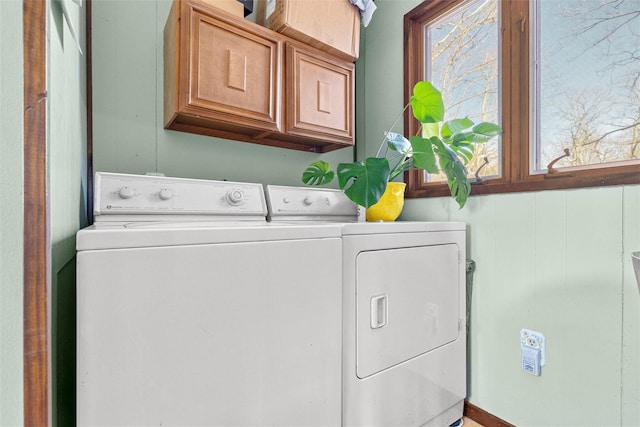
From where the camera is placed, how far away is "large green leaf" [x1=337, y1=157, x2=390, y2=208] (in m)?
1.27

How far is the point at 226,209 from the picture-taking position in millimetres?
1447

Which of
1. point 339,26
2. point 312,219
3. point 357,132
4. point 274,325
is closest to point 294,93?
point 339,26

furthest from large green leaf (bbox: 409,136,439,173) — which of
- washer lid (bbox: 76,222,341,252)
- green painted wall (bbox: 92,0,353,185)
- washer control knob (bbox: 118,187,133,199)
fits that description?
washer control knob (bbox: 118,187,133,199)

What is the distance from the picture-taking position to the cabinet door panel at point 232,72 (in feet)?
4.50

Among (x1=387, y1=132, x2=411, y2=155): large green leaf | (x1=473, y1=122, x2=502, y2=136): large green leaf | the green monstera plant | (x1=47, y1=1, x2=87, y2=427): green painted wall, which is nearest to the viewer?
(x1=47, y1=1, x2=87, y2=427): green painted wall

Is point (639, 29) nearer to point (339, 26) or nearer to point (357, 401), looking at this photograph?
point (339, 26)

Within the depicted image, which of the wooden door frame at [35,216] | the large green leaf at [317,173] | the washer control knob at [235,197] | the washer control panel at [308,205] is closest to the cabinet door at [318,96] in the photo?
the large green leaf at [317,173]

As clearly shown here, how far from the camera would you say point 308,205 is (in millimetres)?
1721

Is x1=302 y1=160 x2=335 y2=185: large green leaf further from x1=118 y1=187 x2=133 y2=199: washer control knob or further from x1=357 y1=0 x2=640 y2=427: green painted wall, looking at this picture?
x1=118 y1=187 x2=133 y2=199: washer control knob

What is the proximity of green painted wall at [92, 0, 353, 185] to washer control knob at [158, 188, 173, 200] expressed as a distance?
431 mm

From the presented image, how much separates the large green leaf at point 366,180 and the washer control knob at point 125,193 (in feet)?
2.75

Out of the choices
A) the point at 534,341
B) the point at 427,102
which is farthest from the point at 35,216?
the point at 534,341

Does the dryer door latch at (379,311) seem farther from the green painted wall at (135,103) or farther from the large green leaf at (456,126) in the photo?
the green painted wall at (135,103)

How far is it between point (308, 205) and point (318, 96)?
602 mm
